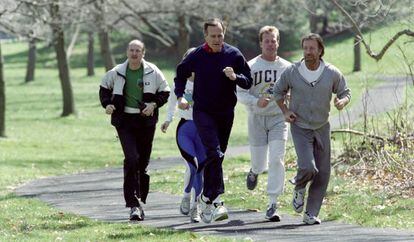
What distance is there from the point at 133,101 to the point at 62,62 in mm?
23598

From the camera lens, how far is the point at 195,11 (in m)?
32.7

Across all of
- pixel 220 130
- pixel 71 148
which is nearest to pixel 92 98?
pixel 71 148

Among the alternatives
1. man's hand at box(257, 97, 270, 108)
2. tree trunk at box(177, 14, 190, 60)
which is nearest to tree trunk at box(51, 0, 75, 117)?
tree trunk at box(177, 14, 190, 60)

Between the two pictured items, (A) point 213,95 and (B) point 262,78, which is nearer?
(A) point 213,95

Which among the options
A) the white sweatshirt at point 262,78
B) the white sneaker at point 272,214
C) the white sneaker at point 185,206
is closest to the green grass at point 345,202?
the white sneaker at point 272,214

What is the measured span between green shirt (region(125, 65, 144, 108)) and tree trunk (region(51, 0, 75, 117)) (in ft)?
63.9

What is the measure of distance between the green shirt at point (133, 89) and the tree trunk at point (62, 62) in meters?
19.5

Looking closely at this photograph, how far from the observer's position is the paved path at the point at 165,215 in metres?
9.40

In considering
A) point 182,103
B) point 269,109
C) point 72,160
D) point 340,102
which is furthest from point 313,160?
point 72,160

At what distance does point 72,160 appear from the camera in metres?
22.7

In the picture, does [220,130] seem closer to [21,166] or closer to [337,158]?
[337,158]

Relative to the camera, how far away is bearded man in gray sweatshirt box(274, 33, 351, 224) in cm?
1007

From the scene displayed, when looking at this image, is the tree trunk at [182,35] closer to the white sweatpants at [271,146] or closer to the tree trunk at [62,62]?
the tree trunk at [62,62]

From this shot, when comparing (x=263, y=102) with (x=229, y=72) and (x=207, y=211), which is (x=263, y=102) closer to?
(x=229, y=72)
